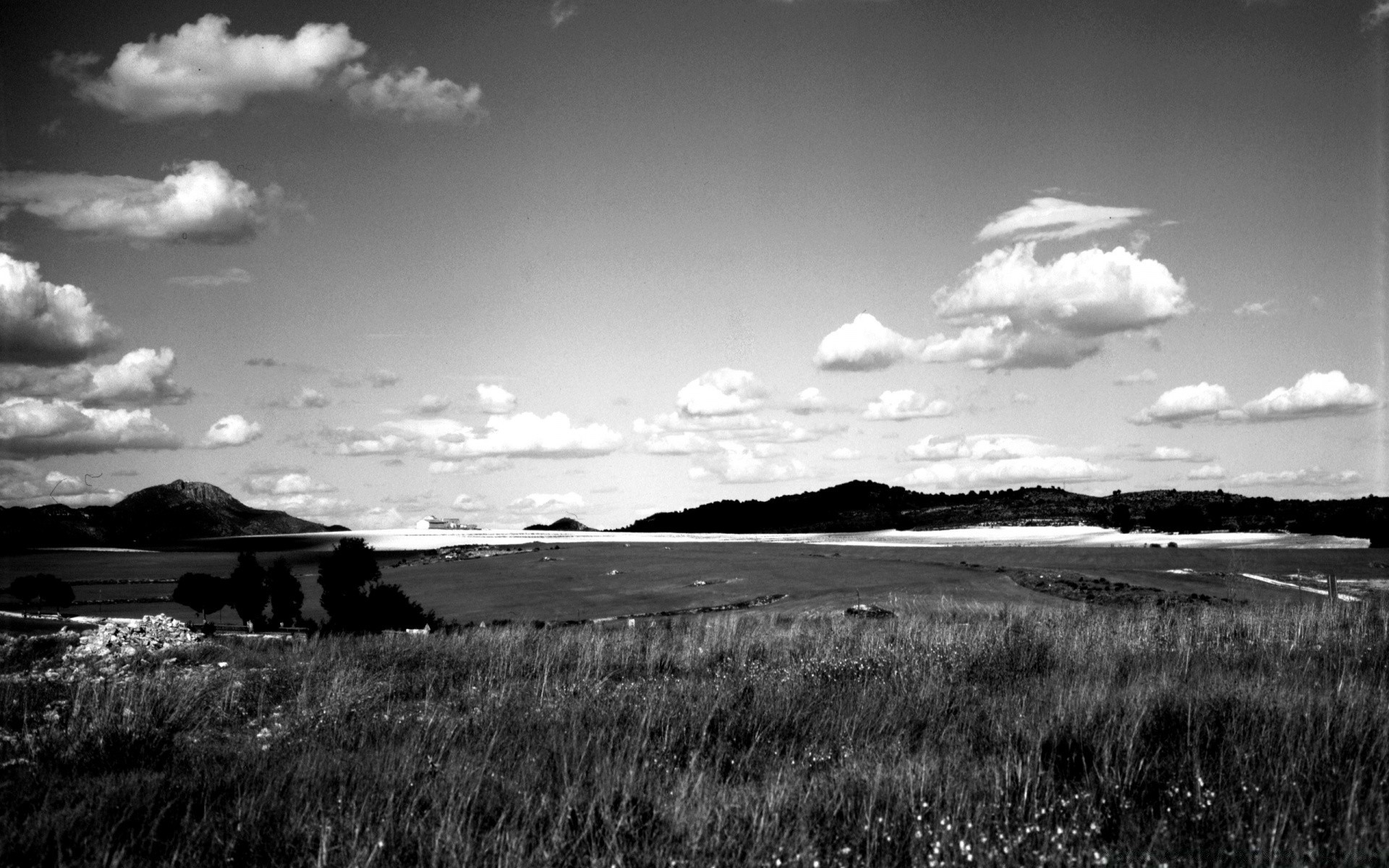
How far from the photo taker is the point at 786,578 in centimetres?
5753

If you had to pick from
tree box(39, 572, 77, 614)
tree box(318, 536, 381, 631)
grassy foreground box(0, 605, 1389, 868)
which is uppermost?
grassy foreground box(0, 605, 1389, 868)

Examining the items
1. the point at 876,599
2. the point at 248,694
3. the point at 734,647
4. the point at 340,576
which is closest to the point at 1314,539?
the point at 876,599

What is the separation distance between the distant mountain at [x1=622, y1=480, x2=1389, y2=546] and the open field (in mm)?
29564

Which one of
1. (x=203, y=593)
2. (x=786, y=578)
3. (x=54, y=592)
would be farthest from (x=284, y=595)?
(x=786, y=578)

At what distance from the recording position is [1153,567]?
59562mm

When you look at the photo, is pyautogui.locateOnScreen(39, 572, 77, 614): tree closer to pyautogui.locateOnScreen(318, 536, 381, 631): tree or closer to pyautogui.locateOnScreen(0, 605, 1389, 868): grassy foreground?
pyautogui.locateOnScreen(318, 536, 381, 631): tree

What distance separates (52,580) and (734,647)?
200 feet

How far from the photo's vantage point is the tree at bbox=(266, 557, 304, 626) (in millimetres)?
52969

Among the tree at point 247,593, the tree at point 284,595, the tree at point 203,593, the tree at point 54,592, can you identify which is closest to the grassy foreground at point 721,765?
the tree at point 284,595

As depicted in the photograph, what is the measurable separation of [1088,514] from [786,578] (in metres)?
94.1

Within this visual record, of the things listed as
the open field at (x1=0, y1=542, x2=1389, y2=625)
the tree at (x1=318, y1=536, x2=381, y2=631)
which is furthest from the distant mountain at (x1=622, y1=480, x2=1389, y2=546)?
the tree at (x1=318, y1=536, x2=381, y2=631)

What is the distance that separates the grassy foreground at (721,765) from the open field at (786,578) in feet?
70.5

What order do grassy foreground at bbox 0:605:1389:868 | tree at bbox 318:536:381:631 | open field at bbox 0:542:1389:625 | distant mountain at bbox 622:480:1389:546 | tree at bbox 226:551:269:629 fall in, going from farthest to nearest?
1. distant mountain at bbox 622:480:1389:546
2. tree at bbox 226:551:269:629
3. tree at bbox 318:536:381:631
4. open field at bbox 0:542:1389:625
5. grassy foreground at bbox 0:605:1389:868

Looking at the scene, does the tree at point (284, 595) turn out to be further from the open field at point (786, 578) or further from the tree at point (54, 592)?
the tree at point (54, 592)
